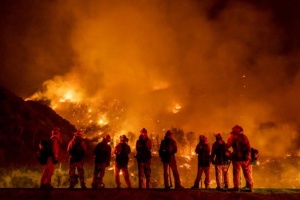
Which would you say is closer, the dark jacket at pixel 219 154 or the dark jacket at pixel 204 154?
the dark jacket at pixel 219 154

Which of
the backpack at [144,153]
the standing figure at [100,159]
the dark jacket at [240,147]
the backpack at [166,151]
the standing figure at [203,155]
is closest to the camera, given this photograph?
the dark jacket at [240,147]

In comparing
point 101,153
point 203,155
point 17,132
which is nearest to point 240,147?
point 203,155

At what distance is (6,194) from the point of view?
9773 mm

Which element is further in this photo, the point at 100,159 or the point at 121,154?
the point at 121,154

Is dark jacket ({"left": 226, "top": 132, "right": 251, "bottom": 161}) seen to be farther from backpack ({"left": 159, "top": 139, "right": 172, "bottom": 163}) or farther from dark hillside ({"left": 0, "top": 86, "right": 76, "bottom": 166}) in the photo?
dark hillside ({"left": 0, "top": 86, "right": 76, "bottom": 166})

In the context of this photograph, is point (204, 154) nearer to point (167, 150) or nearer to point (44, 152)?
point (167, 150)

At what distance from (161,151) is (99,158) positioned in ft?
9.32

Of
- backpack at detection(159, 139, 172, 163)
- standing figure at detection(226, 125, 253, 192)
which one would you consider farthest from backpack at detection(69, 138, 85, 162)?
standing figure at detection(226, 125, 253, 192)

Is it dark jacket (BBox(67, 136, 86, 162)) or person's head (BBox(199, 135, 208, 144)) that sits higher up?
person's head (BBox(199, 135, 208, 144))

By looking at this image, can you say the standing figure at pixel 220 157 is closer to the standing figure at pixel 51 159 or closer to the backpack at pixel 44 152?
the standing figure at pixel 51 159

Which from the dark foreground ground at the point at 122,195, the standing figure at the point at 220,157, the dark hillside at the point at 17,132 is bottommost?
the dark foreground ground at the point at 122,195

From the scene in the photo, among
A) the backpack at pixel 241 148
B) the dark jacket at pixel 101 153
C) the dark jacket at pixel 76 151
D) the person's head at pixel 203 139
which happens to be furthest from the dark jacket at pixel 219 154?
the dark jacket at pixel 76 151

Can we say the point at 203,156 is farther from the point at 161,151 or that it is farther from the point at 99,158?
the point at 99,158

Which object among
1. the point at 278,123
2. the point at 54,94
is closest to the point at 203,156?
the point at 54,94
